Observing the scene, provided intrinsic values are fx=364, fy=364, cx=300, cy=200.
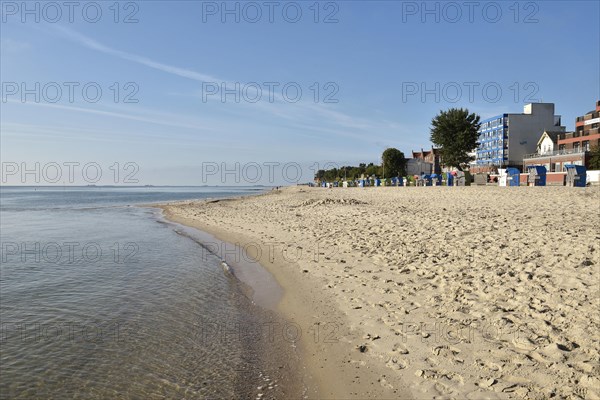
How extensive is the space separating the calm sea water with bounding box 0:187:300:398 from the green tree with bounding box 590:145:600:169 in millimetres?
65501

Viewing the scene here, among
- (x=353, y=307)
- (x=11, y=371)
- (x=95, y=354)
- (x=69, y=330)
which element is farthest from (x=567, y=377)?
(x=69, y=330)

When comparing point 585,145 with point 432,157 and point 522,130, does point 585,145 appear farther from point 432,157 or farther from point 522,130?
point 432,157

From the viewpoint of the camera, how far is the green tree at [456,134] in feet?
213

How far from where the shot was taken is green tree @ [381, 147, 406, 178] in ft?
365

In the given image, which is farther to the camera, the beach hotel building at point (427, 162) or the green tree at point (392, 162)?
the beach hotel building at point (427, 162)

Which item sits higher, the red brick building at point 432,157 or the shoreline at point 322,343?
the red brick building at point 432,157

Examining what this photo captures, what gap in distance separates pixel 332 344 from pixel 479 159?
121 m

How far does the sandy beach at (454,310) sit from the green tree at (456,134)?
5514 cm

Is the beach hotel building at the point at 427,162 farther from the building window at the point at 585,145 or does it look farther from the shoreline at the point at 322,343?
the shoreline at the point at 322,343

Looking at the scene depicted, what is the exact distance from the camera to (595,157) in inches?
2261

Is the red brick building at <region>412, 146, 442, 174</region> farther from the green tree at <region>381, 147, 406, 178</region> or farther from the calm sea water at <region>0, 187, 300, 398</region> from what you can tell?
the calm sea water at <region>0, 187, 300, 398</region>

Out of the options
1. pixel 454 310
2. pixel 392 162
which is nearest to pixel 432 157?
pixel 392 162

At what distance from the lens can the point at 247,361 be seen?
6.41m

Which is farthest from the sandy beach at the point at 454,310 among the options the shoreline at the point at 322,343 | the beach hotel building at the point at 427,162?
the beach hotel building at the point at 427,162
